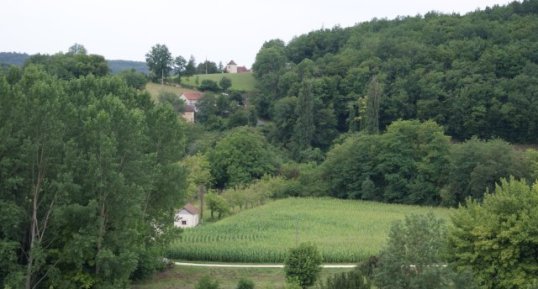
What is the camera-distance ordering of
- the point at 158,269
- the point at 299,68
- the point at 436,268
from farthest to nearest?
the point at 299,68 < the point at 158,269 < the point at 436,268

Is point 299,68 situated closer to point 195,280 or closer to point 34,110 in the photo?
point 195,280

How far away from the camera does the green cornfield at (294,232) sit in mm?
35719

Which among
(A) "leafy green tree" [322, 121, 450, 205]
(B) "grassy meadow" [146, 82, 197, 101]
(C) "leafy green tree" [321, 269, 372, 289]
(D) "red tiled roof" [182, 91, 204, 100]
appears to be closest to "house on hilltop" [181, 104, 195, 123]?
(D) "red tiled roof" [182, 91, 204, 100]

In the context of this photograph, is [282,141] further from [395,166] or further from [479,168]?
[479,168]

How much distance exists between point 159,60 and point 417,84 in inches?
1479

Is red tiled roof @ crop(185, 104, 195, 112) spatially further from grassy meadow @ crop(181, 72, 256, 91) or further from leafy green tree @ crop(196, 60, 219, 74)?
leafy green tree @ crop(196, 60, 219, 74)

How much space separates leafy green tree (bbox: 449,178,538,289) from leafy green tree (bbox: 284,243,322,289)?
585 cm

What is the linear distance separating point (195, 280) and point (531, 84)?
51.9 meters

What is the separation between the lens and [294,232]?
42.3 meters

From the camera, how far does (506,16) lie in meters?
98.4

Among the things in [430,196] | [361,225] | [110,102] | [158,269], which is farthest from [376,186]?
[110,102]

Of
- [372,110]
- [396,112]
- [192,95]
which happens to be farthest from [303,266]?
[192,95]

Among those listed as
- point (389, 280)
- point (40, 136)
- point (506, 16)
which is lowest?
point (389, 280)

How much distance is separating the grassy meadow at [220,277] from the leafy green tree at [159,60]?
66.4 meters
